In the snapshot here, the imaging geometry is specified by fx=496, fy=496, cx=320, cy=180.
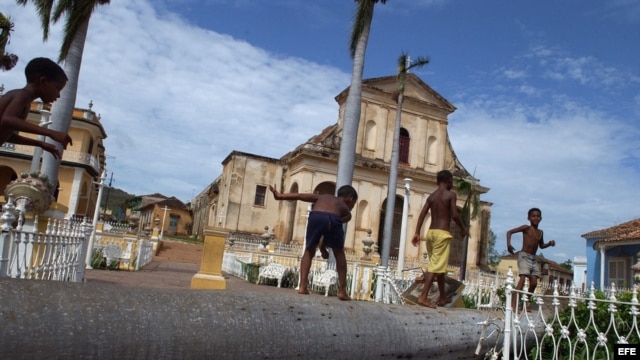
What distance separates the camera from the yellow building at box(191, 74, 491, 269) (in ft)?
82.5

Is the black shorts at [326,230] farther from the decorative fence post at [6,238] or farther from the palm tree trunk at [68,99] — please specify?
the palm tree trunk at [68,99]

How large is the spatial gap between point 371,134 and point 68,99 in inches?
726

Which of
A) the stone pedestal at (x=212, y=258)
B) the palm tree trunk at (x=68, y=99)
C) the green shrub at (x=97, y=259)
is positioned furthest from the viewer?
the green shrub at (x=97, y=259)

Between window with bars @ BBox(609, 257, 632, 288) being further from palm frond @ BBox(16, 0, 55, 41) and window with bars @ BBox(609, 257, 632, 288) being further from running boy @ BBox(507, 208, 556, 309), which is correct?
palm frond @ BBox(16, 0, 55, 41)

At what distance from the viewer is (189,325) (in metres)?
2.03

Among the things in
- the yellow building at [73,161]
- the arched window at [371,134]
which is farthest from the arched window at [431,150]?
the yellow building at [73,161]

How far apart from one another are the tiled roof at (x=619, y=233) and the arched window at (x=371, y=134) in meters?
11.1

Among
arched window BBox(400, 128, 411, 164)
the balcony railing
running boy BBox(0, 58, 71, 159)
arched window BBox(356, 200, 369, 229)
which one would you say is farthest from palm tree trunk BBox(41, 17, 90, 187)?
arched window BBox(400, 128, 411, 164)

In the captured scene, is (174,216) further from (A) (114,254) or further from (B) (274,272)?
(B) (274,272)

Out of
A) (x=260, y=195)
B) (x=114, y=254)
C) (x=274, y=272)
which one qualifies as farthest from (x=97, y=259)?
(x=260, y=195)

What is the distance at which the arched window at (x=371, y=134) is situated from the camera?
88.4 feet

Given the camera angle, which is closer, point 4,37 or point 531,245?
point 531,245

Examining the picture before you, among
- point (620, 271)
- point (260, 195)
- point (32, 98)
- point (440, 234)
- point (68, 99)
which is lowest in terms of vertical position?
point (440, 234)

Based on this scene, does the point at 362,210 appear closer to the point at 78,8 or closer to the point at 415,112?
the point at 415,112
